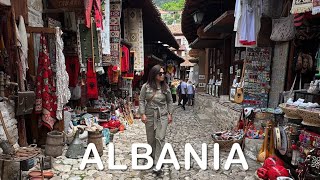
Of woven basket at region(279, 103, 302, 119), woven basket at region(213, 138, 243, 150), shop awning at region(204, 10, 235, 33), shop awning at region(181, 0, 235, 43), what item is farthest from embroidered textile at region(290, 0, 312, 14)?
shop awning at region(181, 0, 235, 43)

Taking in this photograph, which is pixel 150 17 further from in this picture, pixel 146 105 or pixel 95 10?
pixel 146 105

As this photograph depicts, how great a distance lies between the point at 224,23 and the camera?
8.44m

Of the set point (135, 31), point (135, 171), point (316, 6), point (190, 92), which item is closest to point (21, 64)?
point (135, 171)

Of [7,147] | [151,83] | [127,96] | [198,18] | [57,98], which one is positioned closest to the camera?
[7,147]

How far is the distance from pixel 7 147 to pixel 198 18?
849 cm

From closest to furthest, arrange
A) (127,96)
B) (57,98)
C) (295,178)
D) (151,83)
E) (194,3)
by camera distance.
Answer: (295,178), (151,83), (57,98), (194,3), (127,96)

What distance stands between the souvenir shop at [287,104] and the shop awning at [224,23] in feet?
3.52

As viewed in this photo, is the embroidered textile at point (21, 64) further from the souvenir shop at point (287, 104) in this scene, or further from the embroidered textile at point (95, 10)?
the souvenir shop at point (287, 104)

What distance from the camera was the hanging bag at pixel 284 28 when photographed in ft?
18.8

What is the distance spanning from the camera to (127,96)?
40.7 feet

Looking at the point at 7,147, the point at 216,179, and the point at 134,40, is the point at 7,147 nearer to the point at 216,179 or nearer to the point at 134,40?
the point at 216,179

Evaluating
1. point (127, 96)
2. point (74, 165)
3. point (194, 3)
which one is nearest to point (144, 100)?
point (74, 165)

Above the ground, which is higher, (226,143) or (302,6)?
(302,6)

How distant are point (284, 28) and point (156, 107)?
3.32m
